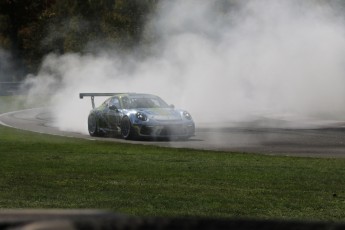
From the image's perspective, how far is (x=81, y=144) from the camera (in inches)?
733

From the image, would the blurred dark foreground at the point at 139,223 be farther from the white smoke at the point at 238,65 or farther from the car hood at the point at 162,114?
the white smoke at the point at 238,65

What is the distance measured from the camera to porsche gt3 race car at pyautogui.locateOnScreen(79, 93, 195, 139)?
21.0 meters

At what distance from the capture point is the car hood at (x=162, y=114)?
70.1 feet

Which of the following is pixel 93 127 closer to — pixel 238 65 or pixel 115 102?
pixel 115 102

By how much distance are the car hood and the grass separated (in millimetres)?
4652

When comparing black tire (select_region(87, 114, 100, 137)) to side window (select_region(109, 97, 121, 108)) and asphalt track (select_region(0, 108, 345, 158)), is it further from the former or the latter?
side window (select_region(109, 97, 121, 108))

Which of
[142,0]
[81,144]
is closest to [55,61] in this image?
[142,0]

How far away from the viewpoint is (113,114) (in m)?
22.4

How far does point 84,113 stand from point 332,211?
21.9 meters

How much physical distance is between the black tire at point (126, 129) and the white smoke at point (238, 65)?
8.53 metres

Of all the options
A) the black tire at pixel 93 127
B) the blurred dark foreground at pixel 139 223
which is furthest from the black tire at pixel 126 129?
the blurred dark foreground at pixel 139 223

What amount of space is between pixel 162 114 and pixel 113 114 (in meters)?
1.48

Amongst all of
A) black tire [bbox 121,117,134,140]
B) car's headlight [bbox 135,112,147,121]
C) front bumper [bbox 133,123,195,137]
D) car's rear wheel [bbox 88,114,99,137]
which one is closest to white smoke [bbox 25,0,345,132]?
car's rear wheel [bbox 88,114,99,137]

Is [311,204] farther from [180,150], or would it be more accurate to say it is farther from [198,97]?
[198,97]
